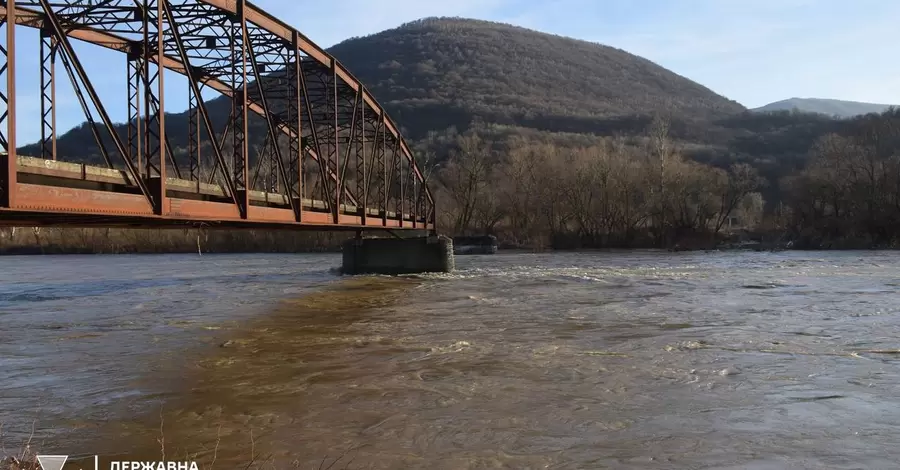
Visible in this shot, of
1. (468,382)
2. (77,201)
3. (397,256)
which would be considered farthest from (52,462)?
(397,256)

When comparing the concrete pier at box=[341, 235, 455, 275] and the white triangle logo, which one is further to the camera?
the concrete pier at box=[341, 235, 455, 275]

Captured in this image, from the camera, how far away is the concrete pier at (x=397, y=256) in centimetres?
4188

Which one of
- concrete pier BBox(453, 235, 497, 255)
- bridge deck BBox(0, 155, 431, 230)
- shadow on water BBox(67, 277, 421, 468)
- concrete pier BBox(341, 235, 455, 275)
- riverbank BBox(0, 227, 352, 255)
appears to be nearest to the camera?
shadow on water BBox(67, 277, 421, 468)

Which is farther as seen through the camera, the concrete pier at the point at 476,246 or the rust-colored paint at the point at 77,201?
the concrete pier at the point at 476,246

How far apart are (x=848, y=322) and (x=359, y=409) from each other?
13.5m

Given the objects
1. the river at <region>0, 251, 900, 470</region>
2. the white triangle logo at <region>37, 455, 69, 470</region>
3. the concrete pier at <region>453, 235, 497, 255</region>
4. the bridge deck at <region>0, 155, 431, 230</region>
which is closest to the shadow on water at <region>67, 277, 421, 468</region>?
the river at <region>0, 251, 900, 470</region>

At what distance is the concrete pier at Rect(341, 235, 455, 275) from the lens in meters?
41.9

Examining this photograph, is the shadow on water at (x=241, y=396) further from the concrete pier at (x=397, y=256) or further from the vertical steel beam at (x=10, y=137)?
the concrete pier at (x=397, y=256)

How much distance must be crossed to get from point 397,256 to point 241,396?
31762 millimetres

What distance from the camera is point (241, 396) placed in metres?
10.6

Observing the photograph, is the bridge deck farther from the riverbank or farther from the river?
the riverbank

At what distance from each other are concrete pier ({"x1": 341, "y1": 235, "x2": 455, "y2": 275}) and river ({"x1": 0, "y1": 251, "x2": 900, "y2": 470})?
57.2ft

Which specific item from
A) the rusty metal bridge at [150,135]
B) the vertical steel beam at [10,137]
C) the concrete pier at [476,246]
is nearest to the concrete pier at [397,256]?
the rusty metal bridge at [150,135]

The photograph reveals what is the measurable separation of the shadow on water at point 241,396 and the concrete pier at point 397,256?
21443 mm
